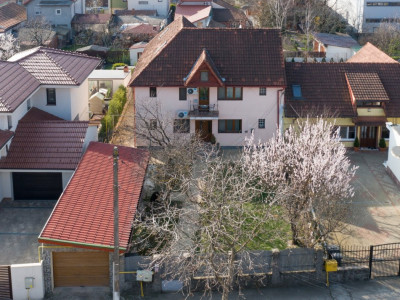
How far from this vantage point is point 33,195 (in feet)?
116

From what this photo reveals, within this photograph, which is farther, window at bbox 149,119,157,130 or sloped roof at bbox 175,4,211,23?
sloped roof at bbox 175,4,211,23

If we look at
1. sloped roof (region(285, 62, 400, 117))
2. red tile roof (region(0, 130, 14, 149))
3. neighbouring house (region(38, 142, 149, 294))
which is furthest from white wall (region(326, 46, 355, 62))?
neighbouring house (region(38, 142, 149, 294))

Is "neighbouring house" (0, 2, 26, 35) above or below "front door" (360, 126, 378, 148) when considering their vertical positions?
above

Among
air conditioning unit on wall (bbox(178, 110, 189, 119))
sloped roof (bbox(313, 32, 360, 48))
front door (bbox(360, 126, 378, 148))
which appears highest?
sloped roof (bbox(313, 32, 360, 48))

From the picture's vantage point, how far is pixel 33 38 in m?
72.4

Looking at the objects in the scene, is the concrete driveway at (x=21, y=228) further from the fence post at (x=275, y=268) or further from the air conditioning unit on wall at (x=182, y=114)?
the air conditioning unit on wall at (x=182, y=114)

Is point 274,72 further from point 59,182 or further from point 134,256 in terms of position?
point 134,256

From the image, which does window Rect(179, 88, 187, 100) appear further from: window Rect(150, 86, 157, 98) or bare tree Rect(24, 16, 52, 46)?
bare tree Rect(24, 16, 52, 46)

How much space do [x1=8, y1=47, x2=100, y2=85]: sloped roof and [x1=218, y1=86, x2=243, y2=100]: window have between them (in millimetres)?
8932

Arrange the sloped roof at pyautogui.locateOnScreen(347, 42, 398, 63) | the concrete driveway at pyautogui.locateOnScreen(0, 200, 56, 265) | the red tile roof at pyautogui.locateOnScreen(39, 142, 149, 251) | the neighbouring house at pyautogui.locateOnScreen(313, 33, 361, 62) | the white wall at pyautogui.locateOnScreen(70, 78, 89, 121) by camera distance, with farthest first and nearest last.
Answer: the neighbouring house at pyautogui.locateOnScreen(313, 33, 361, 62)
the sloped roof at pyautogui.locateOnScreen(347, 42, 398, 63)
the white wall at pyautogui.locateOnScreen(70, 78, 89, 121)
the concrete driveway at pyautogui.locateOnScreen(0, 200, 56, 265)
the red tile roof at pyautogui.locateOnScreen(39, 142, 149, 251)

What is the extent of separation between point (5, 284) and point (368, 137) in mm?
26859

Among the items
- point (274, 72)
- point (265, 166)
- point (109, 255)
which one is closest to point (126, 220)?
point (109, 255)

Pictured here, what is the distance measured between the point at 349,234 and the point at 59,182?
15.6 meters

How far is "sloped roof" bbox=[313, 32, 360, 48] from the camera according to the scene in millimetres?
65812
